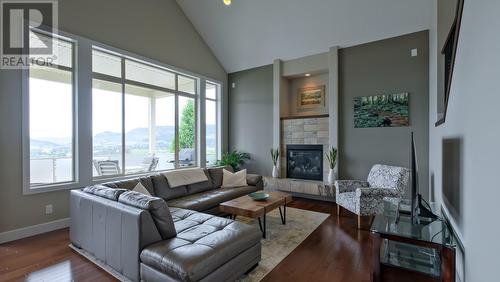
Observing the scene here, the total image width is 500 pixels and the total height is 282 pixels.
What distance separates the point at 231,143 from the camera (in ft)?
23.2

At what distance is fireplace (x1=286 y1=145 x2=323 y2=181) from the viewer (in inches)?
216

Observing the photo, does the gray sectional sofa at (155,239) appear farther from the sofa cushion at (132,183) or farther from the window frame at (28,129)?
the window frame at (28,129)

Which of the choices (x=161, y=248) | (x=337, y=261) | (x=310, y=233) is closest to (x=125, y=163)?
(x=161, y=248)

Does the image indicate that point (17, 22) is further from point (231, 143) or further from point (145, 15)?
point (231, 143)

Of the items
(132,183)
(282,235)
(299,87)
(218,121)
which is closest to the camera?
(282,235)

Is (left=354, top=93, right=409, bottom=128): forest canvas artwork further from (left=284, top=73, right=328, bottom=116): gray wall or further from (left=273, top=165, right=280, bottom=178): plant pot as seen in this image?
(left=273, top=165, right=280, bottom=178): plant pot

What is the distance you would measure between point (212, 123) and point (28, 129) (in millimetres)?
4069

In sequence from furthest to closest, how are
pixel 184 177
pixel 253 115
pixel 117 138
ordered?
pixel 253 115
pixel 117 138
pixel 184 177

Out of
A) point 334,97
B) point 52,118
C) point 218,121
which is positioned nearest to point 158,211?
point 52,118

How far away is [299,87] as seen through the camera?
6172 mm

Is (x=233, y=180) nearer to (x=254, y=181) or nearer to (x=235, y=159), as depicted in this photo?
(x=254, y=181)

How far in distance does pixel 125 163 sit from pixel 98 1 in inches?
117

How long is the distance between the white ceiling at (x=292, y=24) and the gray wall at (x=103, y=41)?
53 centimetres

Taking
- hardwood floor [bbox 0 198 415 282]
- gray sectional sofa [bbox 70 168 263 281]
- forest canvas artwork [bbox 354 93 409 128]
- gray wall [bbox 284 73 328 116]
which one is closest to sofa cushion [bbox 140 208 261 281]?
gray sectional sofa [bbox 70 168 263 281]
